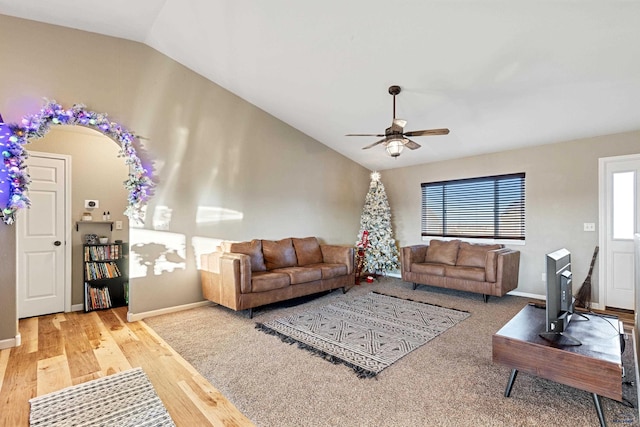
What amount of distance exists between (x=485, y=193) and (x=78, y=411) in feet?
19.9

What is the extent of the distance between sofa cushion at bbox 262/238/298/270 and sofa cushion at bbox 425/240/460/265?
2.52m

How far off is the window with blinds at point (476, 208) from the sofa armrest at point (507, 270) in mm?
551

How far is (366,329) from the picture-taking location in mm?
3504

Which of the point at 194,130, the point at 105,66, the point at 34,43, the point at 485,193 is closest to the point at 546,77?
the point at 485,193

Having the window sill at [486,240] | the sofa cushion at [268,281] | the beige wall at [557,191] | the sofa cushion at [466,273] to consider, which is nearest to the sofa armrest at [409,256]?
the sofa cushion at [466,273]

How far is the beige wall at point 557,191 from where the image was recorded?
449cm

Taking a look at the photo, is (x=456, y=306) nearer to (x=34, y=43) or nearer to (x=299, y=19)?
(x=299, y=19)

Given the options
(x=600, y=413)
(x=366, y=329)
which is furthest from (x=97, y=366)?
(x=600, y=413)

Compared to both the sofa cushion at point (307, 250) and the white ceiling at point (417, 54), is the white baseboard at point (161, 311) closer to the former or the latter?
the sofa cushion at point (307, 250)

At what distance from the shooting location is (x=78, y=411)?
2055 millimetres

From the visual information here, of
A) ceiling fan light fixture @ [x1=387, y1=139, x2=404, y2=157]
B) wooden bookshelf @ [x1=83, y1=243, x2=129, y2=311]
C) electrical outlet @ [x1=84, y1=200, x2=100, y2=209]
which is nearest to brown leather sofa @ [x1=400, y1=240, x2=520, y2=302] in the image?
ceiling fan light fixture @ [x1=387, y1=139, x2=404, y2=157]

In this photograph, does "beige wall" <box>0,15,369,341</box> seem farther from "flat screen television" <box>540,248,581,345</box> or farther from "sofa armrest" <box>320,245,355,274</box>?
"flat screen television" <box>540,248,581,345</box>

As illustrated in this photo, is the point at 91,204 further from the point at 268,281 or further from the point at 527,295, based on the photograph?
the point at 527,295

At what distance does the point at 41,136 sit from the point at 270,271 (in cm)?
304
